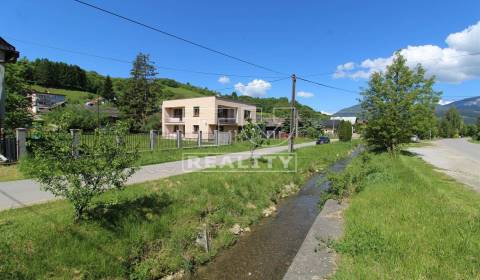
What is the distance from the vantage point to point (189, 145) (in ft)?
71.7

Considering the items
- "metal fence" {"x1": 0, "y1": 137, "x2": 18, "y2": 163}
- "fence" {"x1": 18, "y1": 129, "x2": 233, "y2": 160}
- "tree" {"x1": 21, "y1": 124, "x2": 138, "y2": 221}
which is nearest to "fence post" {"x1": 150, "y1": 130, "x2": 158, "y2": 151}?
"fence" {"x1": 18, "y1": 129, "x2": 233, "y2": 160}

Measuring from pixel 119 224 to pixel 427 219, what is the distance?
7318mm

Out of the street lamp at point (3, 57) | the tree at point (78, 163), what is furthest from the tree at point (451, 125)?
the street lamp at point (3, 57)

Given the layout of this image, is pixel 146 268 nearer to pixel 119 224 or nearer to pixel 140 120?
pixel 119 224

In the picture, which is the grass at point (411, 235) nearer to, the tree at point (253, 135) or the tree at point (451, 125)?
the tree at point (253, 135)

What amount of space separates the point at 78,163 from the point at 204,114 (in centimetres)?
3314

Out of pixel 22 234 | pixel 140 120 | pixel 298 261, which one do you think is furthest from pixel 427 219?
pixel 140 120

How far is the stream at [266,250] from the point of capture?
19.1 feet

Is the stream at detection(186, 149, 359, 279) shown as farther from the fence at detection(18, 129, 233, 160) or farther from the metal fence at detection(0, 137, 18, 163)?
the metal fence at detection(0, 137, 18, 163)

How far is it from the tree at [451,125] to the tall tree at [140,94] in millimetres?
88200

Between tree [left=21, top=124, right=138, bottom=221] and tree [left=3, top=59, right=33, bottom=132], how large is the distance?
47.2 feet

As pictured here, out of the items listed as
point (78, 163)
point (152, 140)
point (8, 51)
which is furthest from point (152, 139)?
point (78, 163)

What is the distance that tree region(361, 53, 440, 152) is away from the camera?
2086cm

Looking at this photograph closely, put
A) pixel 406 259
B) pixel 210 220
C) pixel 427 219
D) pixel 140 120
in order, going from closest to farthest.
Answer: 1. pixel 406 259
2. pixel 427 219
3. pixel 210 220
4. pixel 140 120
